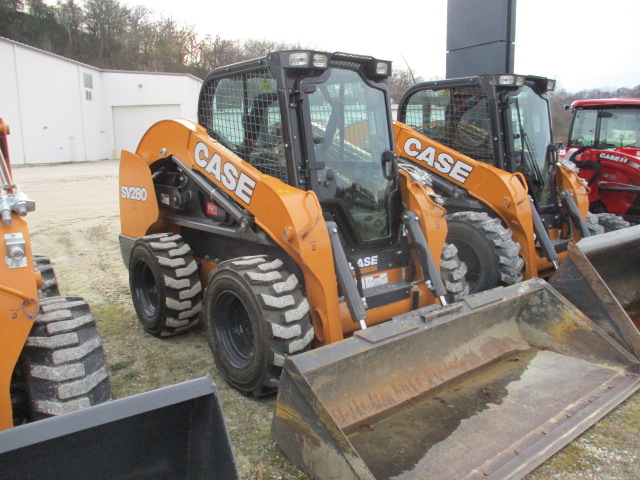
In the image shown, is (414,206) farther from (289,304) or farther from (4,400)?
(4,400)

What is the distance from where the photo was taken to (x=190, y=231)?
5.10 m

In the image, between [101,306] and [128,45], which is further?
[128,45]

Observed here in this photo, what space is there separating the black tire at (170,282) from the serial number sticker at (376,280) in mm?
1471

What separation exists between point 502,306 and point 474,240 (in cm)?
158

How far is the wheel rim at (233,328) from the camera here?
386 cm

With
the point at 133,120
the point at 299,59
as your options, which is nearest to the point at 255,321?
the point at 299,59

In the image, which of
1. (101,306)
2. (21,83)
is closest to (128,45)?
(21,83)

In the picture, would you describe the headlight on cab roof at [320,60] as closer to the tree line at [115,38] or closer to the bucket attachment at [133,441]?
the bucket attachment at [133,441]

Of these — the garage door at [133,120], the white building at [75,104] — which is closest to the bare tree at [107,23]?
the white building at [75,104]

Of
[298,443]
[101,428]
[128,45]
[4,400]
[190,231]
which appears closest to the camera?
[101,428]

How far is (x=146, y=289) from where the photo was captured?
5082mm

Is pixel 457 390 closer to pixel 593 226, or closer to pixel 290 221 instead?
pixel 290 221

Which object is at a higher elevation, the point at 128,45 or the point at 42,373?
the point at 128,45

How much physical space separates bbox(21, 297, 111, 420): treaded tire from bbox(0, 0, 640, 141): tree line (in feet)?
123
